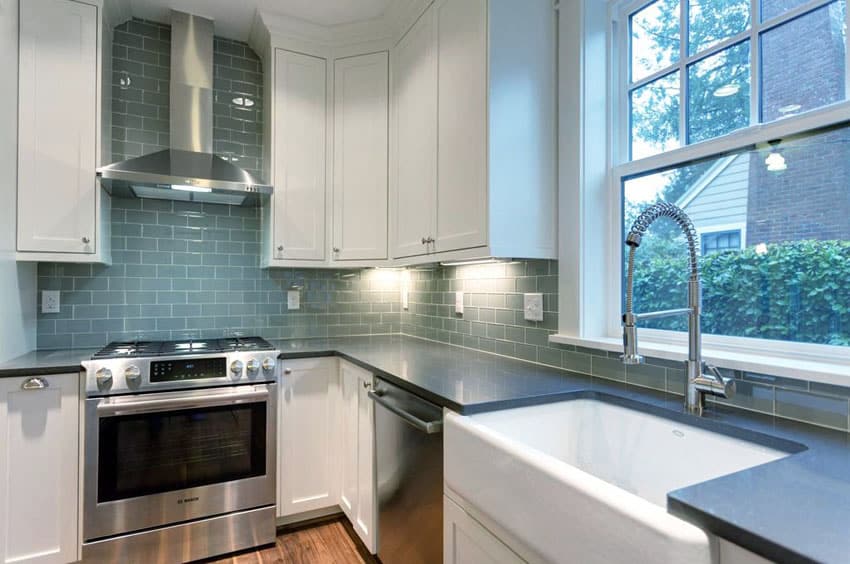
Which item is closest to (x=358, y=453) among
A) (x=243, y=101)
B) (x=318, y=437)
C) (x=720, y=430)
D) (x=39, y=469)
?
(x=318, y=437)

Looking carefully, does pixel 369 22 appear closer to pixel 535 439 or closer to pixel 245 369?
pixel 245 369

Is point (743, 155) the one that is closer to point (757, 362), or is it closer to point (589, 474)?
point (757, 362)

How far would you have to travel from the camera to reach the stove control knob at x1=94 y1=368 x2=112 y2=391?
1961 mm

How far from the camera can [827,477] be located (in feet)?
2.68

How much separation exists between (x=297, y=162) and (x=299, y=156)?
0.04m

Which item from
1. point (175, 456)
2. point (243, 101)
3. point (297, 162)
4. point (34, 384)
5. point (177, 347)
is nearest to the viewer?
point (34, 384)

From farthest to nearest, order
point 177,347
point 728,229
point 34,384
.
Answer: point 177,347, point 34,384, point 728,229

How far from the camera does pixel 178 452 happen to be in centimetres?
212

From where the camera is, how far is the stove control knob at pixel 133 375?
2016 millimetres

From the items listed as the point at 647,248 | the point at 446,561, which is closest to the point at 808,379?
the point at 647,248

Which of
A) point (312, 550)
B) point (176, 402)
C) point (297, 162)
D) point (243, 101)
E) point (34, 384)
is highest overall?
point (243, 101)

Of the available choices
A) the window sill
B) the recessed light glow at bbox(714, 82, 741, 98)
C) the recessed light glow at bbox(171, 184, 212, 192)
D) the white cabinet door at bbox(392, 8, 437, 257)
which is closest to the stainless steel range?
the recessed light glow at bbox(171, 184, 212, 192)

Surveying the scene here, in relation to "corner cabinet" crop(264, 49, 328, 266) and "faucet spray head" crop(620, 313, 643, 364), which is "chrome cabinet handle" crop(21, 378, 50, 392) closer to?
"corner cabinet" crop(264, 49, 328, 266)

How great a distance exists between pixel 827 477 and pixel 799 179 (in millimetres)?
864
